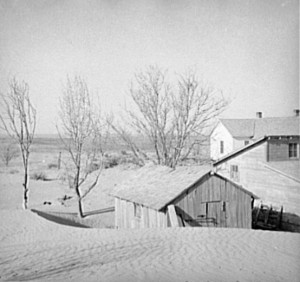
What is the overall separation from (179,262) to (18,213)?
8628mm

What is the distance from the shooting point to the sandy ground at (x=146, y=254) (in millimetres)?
6988

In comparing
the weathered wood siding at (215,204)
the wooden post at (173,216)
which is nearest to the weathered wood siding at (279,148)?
the weathered wood siding at (215,204)

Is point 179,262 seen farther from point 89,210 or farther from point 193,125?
point 193,125

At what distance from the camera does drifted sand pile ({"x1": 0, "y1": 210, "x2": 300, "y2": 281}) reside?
698 cm

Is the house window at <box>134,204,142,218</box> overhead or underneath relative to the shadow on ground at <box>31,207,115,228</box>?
overhead

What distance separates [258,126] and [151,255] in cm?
1785

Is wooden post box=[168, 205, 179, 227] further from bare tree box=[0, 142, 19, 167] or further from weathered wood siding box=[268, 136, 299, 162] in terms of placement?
bare tree box=[0, 142, 19, 167]

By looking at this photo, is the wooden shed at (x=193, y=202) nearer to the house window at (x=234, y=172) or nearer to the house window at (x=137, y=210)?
the house window at (x=137, y=210)

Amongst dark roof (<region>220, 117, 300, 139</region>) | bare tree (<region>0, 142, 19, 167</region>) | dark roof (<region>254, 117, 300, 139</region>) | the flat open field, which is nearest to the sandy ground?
the flat open field

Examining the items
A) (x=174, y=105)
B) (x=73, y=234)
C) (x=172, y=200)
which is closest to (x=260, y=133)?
(x=174, y=105)

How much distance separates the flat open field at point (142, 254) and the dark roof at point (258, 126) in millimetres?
10988

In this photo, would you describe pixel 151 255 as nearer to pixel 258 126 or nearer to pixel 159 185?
pixel 159 185

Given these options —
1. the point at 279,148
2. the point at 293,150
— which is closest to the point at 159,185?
the point at 279,148

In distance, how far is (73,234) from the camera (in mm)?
11023
